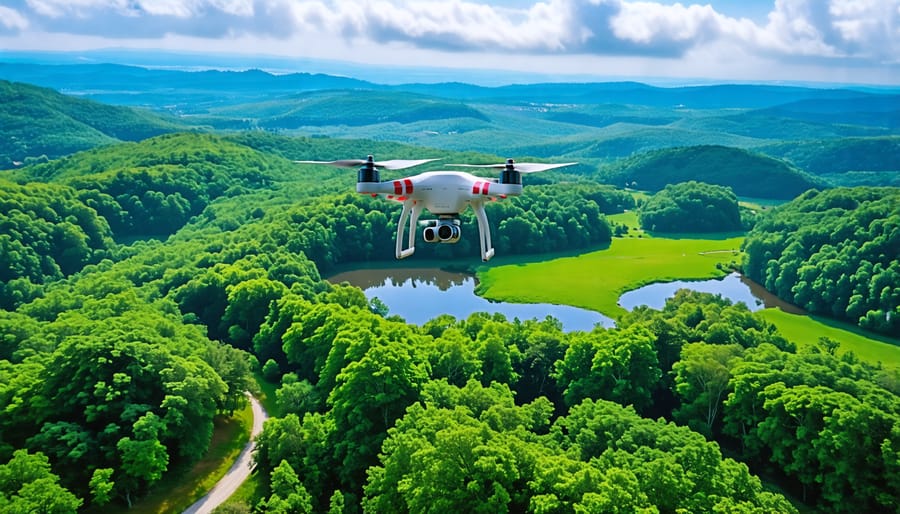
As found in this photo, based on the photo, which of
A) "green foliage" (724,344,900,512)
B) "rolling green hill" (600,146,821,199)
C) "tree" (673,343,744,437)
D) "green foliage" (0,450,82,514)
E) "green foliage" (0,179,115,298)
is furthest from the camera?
"rolling green hill" (600,146,821,199)

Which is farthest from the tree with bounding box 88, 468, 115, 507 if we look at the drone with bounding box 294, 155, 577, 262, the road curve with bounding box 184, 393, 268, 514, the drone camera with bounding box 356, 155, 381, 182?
the drone camera with bounding box 356, 155, 381, 182

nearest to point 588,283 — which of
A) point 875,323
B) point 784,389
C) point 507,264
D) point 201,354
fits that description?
point 507,264

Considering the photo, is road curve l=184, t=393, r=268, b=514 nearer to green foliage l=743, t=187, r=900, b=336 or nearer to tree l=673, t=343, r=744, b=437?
tree l=673, t=343, r=744, b=437

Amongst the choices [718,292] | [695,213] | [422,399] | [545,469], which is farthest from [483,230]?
[695,213]

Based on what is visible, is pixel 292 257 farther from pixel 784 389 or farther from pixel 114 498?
pixel 784 389

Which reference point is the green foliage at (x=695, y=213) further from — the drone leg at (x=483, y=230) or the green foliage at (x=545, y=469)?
the drone leg at (x=483, y=230)

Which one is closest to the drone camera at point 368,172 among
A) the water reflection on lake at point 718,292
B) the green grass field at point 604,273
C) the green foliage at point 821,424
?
the green foliage at point 821,424
